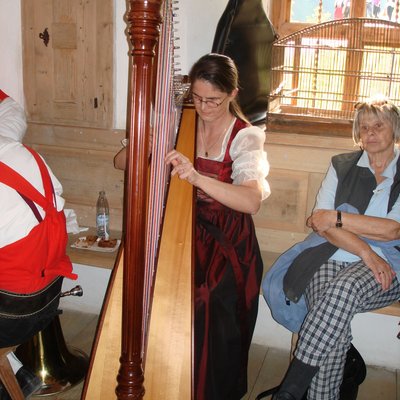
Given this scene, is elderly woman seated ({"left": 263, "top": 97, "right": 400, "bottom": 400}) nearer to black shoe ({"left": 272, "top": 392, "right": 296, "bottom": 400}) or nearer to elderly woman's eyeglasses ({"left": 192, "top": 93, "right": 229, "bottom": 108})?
black shoe ({"left": 272, "top": 392, "right": 296, "bottom": 400})

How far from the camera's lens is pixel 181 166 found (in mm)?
1677

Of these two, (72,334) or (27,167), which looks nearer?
(27,167)

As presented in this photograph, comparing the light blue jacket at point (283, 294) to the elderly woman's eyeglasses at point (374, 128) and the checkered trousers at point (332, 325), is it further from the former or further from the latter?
the elderly woman's eyeglasses at point (374, 128)

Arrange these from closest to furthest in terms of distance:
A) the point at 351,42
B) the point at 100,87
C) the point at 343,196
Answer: the point at 343,196 → the point at 351,42 → the point at 100,87

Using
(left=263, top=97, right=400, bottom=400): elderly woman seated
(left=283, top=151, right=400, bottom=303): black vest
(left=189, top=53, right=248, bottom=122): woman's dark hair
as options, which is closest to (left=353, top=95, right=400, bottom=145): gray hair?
(left=263, top=97, right=400, bottom=400): elderly woman seated

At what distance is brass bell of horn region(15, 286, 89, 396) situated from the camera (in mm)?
2227

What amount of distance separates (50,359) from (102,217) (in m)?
0.78

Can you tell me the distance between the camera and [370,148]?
2062 millimetres

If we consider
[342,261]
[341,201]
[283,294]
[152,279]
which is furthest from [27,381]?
[341,201]

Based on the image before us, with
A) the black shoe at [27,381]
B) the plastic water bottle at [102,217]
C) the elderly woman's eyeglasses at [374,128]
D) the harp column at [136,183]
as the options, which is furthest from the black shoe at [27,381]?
the elderly woman's eyeglasses at [374,128]

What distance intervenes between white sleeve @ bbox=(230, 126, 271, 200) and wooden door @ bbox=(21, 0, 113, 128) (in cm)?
100

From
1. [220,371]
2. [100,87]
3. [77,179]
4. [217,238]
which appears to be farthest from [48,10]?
[220,371]

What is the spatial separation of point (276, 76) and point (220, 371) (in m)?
1.35

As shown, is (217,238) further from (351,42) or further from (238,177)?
(351,42)
